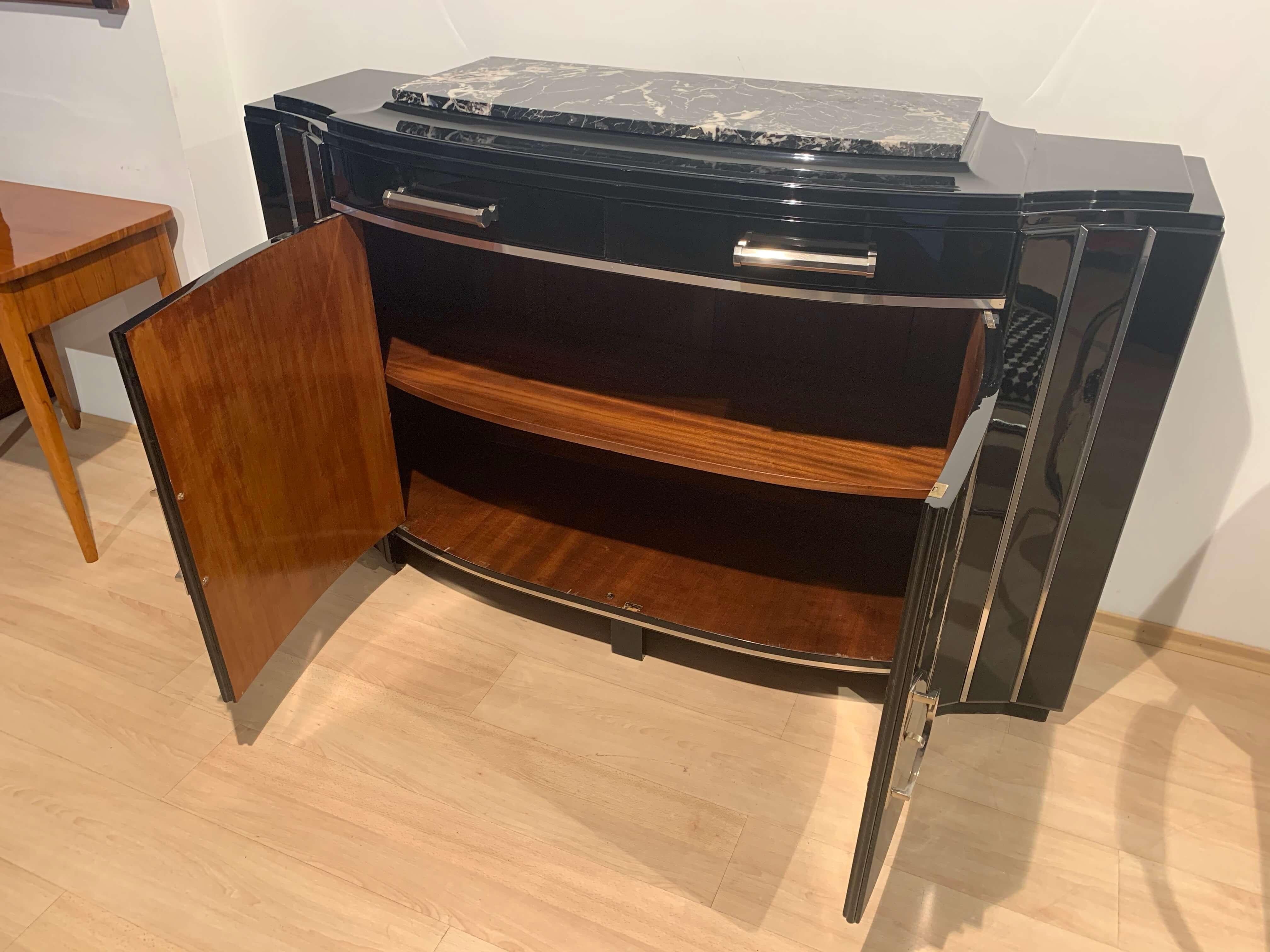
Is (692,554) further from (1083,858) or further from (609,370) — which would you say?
(1083,858)

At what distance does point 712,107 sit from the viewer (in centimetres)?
124

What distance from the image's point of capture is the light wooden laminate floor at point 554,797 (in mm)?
1185

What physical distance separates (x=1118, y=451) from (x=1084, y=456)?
0.13 feet

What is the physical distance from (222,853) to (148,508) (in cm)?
94

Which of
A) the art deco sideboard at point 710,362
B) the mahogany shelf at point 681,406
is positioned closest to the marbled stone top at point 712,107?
the art deco sideboard at point 710,362

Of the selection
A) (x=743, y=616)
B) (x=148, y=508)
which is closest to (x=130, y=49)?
(x=148, y=508)

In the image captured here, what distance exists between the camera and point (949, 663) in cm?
140

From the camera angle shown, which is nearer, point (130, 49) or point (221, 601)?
point (221, 601)

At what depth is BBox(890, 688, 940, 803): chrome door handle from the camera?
93 centimetres

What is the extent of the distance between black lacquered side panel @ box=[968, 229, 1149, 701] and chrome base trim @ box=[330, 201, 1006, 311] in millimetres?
103

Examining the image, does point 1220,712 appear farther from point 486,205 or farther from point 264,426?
point 264,426

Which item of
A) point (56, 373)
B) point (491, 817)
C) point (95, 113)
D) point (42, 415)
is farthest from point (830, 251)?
point (56, 373)

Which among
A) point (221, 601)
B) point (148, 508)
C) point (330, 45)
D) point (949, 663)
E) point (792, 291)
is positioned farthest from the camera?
point (148, 508)

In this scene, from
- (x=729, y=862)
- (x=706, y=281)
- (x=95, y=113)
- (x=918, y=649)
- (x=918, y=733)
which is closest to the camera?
(x=918, y=649)
